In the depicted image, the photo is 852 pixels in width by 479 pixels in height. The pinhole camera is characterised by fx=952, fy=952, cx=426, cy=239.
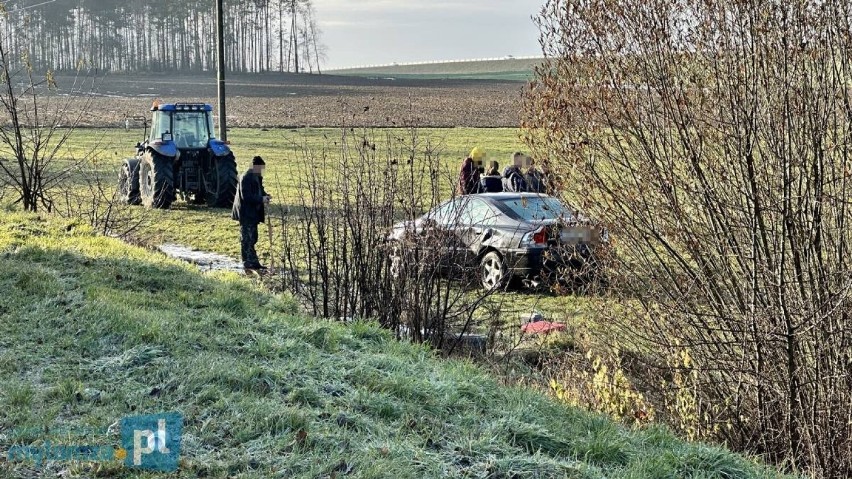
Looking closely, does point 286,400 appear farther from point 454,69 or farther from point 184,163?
point 454,69

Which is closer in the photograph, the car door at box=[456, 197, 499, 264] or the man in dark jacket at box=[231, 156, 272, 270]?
the car door at box=[456, 197, 499, 264]

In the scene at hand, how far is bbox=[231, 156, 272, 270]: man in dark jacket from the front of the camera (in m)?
12.2

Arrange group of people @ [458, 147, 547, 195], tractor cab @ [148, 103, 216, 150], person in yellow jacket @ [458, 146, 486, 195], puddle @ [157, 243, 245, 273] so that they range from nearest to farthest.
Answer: puddle @ [157, 243, 245, 273] < group of people @ [458, 147, 547, 195] < person in yellow jacket @ [458, 146, 486, 195] < tractor cab @ [148, 103, 216, 150]

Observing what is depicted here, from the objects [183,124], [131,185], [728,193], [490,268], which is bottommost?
[490,268]

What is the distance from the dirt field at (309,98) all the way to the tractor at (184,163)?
1105 centimetres

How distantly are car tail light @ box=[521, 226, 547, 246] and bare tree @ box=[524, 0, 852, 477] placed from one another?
13.5 ft

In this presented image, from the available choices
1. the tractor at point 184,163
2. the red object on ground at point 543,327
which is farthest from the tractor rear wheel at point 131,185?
the red object on ground at point 543,327

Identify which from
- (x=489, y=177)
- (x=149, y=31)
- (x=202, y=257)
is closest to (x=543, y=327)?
(x=489, y=177)

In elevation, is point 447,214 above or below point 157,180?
above

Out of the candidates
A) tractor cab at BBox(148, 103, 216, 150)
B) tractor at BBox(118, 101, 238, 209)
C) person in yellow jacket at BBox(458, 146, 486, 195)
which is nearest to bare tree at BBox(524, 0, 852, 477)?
person in yellow jacket at BBox(458, 146, 486, 195)

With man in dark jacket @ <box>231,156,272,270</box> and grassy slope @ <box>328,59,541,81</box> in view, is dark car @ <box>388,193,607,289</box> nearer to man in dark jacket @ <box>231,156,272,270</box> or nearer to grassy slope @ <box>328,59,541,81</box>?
man in dark jacket @ <box>231,156,272,270</box>

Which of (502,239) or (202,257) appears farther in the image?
(202,257)

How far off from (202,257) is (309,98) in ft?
147

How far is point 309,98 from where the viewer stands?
188 feet
